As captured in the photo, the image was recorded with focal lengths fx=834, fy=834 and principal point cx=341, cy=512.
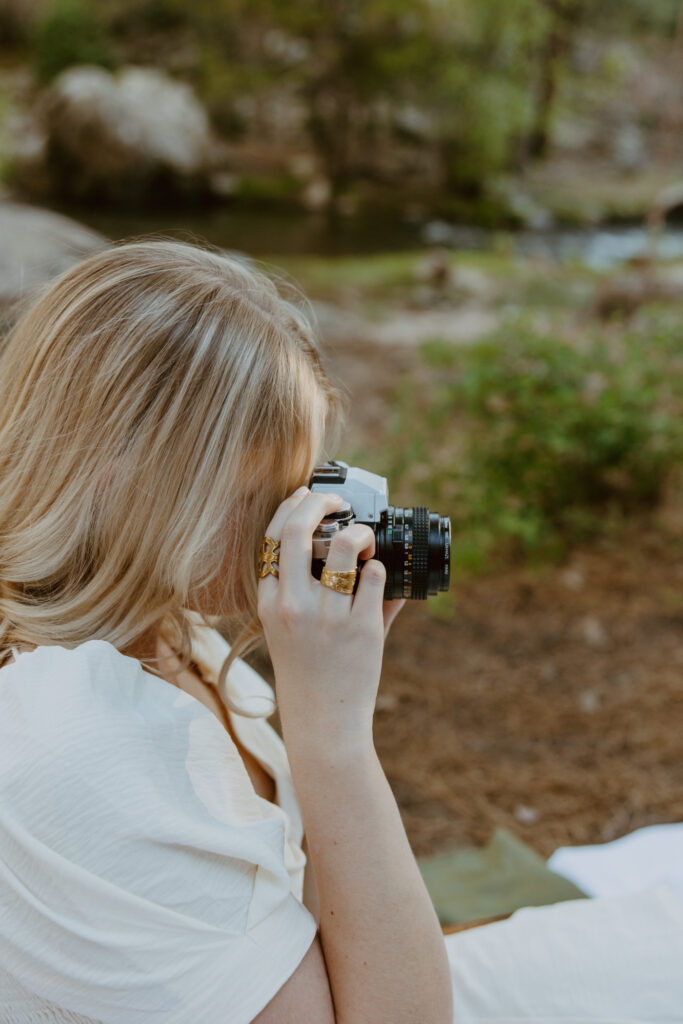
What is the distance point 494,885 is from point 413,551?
0.80 meters

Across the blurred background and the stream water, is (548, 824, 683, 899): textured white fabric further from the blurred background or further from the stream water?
the stream water

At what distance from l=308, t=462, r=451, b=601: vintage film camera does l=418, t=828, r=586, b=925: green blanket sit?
67 centimetres

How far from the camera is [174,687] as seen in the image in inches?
31.2

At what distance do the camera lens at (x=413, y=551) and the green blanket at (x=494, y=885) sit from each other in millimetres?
661

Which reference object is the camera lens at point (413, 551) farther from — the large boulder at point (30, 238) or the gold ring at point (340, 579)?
the large boulder at point (30, 238)

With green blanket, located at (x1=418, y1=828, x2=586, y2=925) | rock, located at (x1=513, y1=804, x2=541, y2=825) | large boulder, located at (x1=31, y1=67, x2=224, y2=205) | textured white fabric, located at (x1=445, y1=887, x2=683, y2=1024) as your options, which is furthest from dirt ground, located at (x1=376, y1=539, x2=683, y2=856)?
large boulder, located at (x1=31, y1=67, x2=224, y2=205)

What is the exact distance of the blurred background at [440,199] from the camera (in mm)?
3025

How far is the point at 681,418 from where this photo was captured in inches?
116

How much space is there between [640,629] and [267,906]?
2.33m

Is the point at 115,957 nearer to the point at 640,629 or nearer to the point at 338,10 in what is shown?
the point at 640,629

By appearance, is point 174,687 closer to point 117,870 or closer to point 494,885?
point 117,870

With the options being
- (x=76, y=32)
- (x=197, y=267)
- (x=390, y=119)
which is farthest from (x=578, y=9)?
(x=197, y=267)

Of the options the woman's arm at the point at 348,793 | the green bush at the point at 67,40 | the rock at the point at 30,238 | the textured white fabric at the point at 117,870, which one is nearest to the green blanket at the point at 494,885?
the woman's arm at the point at 348,793

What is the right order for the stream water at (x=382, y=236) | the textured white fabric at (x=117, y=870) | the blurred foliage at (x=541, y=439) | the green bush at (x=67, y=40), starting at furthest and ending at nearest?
the stream water at (x=382, y=236)
the green bush at (x=67, y=40)
the blurred foliage at (x=541, y=439)
the textured white fabric at (x=117, y=870)
